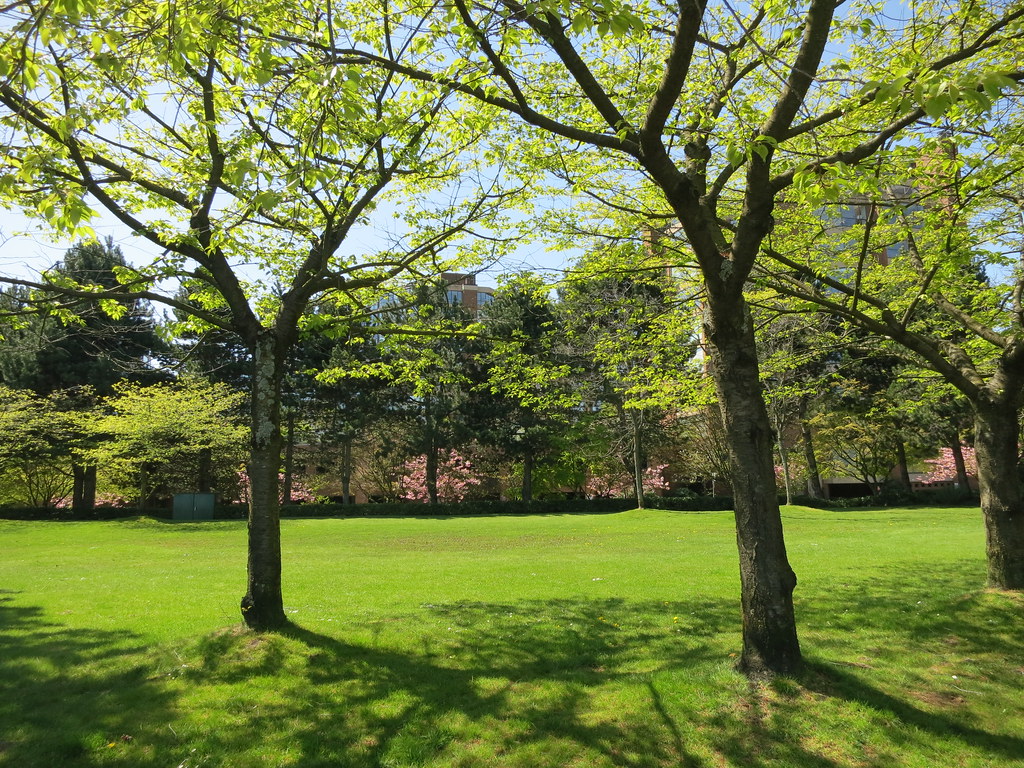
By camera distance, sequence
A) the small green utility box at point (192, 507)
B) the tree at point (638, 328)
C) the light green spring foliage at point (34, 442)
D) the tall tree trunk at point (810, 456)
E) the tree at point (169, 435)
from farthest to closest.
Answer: the tall tree trunk at point (810, 456) < the small green utility box at point (192, 507) < the tree at point (169, 435) < the light green spring foliage at point (34, 442) < the tree at point (638, 328)

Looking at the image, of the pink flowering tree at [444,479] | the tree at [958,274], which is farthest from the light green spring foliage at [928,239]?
the pink flowering tree at [444,479]

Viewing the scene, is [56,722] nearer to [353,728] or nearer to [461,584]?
[353,728]

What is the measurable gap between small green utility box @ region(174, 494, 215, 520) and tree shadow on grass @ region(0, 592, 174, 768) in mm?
24241

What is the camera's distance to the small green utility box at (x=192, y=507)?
29656mm

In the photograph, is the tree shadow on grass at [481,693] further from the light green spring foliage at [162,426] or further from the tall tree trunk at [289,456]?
the tall tree trunk at [289,456]

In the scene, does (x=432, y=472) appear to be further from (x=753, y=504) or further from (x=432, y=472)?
(x=753, y=504)

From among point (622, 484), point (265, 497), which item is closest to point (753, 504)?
point (265, 497)

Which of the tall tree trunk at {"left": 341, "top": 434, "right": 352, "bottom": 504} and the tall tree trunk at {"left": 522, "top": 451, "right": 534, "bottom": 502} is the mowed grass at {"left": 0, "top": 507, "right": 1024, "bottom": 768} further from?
the tall tree trunk at {"left": 522, "top": 451, "right": 534, "bottom": 502}

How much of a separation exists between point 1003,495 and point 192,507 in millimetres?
31117

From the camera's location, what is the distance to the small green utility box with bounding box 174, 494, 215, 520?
97.3 feet

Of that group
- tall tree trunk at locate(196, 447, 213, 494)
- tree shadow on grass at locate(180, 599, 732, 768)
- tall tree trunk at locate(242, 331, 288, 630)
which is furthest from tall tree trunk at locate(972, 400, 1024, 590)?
tall tree trunk at locate(196, 447, 213, 494)

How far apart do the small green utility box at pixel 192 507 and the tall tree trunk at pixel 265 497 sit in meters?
26.3

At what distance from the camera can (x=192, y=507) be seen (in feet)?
97.7

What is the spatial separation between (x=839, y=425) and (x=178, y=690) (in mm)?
36383
